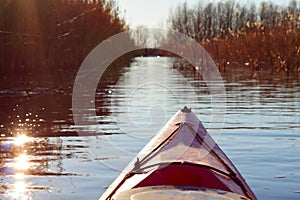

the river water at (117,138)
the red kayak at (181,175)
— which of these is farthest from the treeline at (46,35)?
the red kayak at (181,175)

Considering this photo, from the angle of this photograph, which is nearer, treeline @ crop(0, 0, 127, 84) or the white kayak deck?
the white kayak deck

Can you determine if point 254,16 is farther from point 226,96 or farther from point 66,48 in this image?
point 226,96

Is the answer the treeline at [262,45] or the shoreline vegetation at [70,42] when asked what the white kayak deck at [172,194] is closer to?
the shoreline vegetation at [70,42]

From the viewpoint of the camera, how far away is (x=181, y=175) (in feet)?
12.0

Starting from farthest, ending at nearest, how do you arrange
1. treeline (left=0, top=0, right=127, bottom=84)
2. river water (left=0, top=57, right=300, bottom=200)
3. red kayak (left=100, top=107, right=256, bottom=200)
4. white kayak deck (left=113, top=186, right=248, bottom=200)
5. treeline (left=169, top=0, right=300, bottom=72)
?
treeline (left=169, top=0, right=300, bottom=72), treeline (left=0, top=0, right=127, bottom=84), river water (left=0, top=57, right=300, bottom=200), red kayak (left=100, top=107, right=256, bottom=200), white kayak deck (left=113, top=186, right=248, bottom=200)

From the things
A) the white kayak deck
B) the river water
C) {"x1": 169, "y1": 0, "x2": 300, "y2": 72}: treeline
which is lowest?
the white kayak deck

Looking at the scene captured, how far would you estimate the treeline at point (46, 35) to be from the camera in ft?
56.0

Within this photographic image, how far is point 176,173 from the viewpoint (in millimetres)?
3658

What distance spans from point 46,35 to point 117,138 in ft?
42.1

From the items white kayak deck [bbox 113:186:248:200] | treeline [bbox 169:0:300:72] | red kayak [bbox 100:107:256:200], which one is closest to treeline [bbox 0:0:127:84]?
treeline [bbox 169:0:300:72]

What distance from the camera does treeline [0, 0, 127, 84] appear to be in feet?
56.0

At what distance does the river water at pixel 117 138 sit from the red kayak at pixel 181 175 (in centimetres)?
79

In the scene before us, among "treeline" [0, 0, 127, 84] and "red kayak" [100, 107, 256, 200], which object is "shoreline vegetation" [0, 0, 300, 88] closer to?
"treeline" [0, 0, 127, 84]

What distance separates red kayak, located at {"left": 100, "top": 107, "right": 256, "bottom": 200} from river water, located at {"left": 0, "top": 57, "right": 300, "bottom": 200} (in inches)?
31.0
